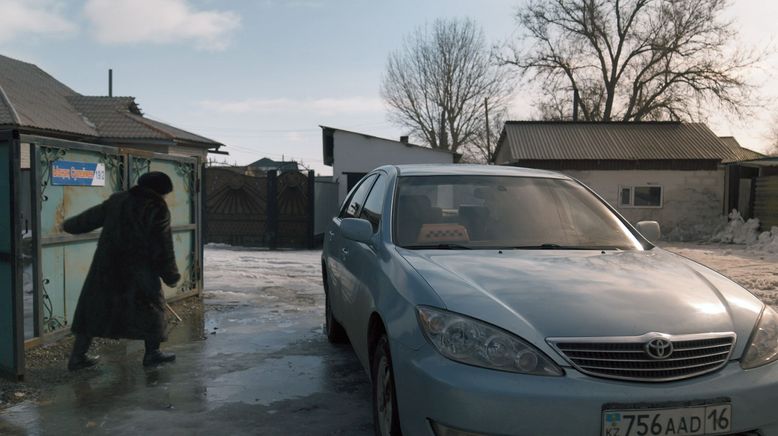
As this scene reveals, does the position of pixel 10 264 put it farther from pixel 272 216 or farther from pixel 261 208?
pixel 261 208

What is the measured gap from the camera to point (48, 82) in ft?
77.5

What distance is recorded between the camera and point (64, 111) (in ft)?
68.0

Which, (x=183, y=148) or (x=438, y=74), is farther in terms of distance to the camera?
(x=438, y=74)

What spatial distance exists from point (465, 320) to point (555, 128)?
23504 mm

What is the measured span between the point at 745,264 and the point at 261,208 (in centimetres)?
1105

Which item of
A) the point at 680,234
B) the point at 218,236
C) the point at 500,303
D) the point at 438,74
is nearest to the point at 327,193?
the point at 218,236

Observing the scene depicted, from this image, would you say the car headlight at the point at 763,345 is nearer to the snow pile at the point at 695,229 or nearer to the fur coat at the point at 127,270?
the fur coat at the point at 127,270

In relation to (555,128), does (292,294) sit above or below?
below

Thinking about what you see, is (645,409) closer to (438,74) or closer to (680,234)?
(680,234)

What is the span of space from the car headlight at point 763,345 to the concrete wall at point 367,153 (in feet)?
66.0

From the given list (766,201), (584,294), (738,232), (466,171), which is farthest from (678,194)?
(584,294)

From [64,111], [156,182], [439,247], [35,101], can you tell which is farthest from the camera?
[64,111]

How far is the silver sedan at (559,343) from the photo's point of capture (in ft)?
7.23

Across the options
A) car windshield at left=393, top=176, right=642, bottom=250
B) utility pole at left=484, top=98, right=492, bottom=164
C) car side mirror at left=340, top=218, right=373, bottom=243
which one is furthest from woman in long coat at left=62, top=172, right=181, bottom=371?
utility pole at left=484, top=98, right=492, bottom=164
